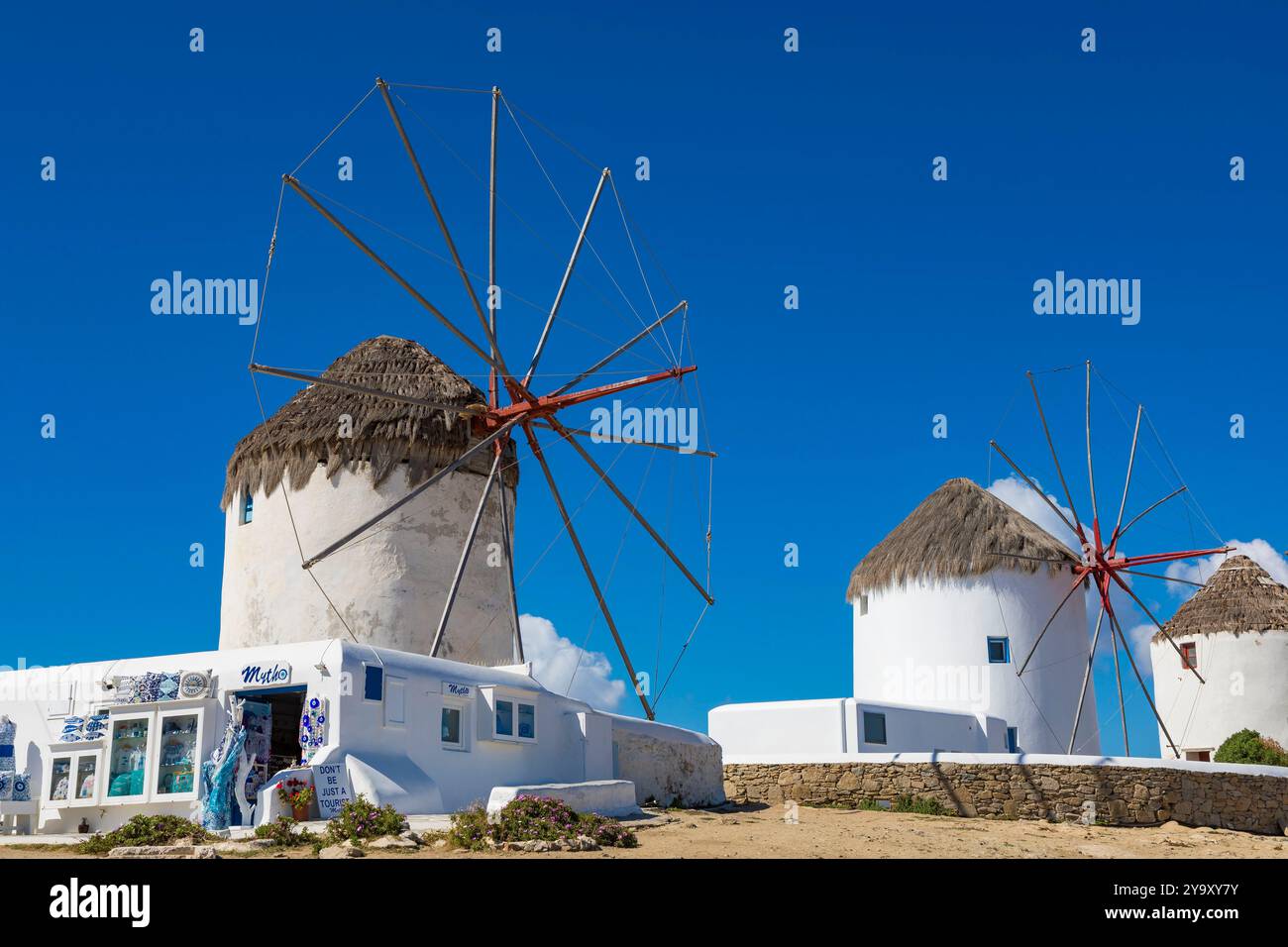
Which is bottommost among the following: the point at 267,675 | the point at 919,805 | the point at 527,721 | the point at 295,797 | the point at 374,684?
the point at 919,805

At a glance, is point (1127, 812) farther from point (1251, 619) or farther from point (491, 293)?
point (1251, 619)

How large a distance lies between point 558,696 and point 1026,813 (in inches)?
370

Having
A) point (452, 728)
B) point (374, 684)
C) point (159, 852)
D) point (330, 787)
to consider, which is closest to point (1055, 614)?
point (452, 728)

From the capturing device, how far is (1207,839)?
2300 centimetres

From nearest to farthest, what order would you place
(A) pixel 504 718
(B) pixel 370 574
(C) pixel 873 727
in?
(A) pixel 504 718
(B) pixel 370 574
(C) pixel 873 727

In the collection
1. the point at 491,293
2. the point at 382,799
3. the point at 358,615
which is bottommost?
the point at 382,799

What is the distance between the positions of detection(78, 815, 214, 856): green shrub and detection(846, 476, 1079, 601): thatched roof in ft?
76.2

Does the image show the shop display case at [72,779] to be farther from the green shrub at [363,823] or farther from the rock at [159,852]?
the rock at [159,852]

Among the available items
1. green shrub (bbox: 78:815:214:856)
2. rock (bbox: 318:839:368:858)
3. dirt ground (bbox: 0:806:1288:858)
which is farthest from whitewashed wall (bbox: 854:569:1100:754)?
rock (bbox: 318:839:368:858)

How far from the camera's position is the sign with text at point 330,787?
16.5 m

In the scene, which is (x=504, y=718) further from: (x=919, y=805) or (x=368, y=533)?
(x=919, y=805)

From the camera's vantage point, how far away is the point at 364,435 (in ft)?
81.4

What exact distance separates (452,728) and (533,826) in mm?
4431
